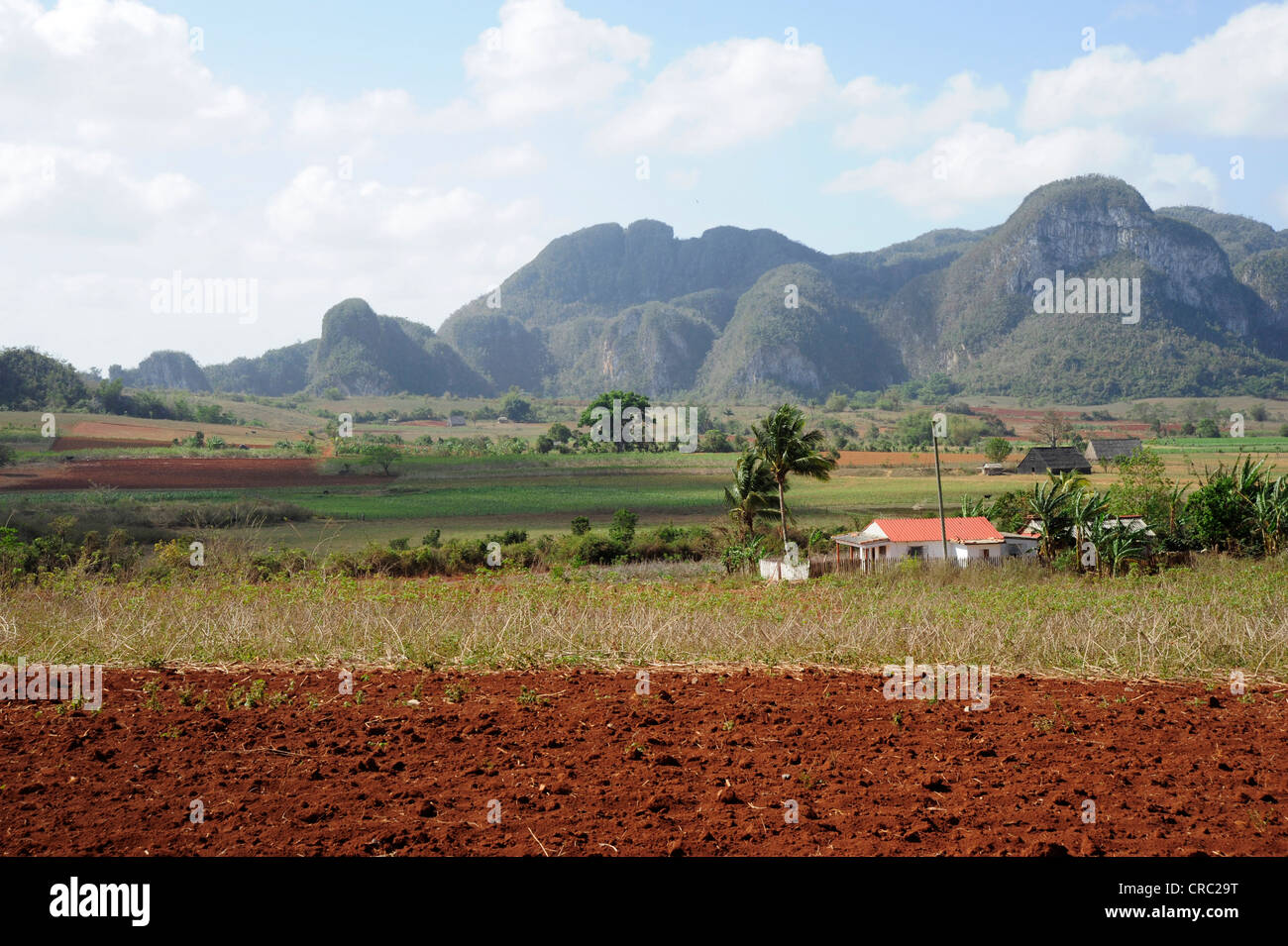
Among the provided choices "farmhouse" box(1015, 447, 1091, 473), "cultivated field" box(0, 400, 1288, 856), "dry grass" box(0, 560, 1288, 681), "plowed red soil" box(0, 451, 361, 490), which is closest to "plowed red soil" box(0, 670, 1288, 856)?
"cultivated field" box(0, 400, 1288, 856)

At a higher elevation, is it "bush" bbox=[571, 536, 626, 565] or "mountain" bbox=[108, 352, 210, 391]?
"mountain" bbox=[108, 352, 210, 391]

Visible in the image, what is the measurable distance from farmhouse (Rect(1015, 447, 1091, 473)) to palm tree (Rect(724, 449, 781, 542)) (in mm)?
22729

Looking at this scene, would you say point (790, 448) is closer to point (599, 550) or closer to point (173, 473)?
point (599, 550)

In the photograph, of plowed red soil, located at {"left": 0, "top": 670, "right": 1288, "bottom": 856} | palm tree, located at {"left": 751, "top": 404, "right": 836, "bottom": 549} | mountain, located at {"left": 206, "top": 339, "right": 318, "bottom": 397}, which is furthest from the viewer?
mountain, located at {"left": 206, "top": 339, "right": 318, "bottom": 397}

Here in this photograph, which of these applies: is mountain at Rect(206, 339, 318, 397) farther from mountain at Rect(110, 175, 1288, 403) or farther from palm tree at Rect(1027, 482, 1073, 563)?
palm tree at Rect(1027, 482, 1073, 563)

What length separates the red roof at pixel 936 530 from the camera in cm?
2681

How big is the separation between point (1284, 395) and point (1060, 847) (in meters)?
112

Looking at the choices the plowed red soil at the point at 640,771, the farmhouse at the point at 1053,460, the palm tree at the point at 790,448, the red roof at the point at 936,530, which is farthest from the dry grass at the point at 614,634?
the farmhouse at the point at 1053,460

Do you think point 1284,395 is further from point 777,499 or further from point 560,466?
point 777,499

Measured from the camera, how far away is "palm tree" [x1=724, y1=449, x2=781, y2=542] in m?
30.1

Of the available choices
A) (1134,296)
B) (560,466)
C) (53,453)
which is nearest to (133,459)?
(53,453)

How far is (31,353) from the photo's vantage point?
55594 millimetres

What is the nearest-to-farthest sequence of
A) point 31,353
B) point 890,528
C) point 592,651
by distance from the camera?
point 592,651, point 890,528, point 31,353

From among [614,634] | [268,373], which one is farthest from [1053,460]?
[268,373]
